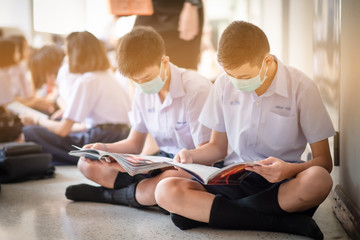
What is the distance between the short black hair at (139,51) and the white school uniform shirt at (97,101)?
1.21m

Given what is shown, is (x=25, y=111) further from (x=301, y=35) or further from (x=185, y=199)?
(x=185, y=199)

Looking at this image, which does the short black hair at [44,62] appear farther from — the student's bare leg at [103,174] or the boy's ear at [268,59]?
the boy's ear at [268,59]

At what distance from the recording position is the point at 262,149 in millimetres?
1518

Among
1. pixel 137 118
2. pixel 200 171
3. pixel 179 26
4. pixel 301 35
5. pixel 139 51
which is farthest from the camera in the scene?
pixel 179 26

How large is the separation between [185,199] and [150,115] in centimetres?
59

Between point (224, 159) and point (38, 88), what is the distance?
2612 millimetres

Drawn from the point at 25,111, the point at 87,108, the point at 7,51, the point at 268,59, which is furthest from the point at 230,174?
the point at 7,51

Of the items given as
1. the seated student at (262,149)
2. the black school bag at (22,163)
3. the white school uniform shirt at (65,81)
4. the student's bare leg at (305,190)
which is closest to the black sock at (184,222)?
the seated student at (262,149)

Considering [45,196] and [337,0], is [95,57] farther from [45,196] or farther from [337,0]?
[337,0]

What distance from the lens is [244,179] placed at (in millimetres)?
1483

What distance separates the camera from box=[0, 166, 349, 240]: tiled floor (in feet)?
4.57

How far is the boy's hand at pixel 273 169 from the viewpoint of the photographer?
1229 millimetres

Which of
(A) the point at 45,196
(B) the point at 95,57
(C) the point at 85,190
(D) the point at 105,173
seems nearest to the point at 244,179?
(D) the point at 105,173

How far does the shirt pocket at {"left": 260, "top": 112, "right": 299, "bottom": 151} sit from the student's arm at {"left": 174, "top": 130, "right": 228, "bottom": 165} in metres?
0.17
